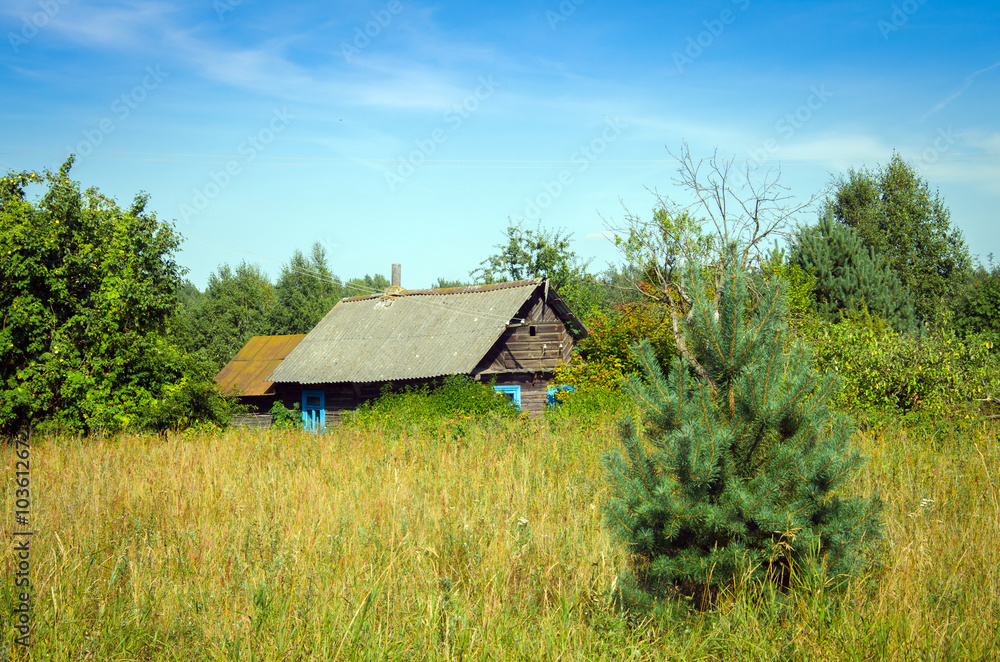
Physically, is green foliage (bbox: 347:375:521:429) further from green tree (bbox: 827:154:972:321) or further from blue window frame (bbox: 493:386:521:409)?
green tree (bbox: 827:154:972:321)

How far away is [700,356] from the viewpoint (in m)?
3.33

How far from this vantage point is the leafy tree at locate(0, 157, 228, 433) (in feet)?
33.6

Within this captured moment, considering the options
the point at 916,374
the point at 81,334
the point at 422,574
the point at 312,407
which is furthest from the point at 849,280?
the point at 422,574

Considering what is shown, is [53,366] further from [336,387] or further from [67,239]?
[336,387]

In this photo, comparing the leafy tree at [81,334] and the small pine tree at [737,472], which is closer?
the small pine tree at [737,472]

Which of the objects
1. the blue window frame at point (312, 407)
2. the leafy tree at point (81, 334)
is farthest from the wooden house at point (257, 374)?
the leafy tree at point (81, 334)

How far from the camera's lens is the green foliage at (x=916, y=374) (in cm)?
791

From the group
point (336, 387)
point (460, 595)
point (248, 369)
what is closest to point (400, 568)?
point (460, 595)

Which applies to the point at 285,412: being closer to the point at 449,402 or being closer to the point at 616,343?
the point at 449,402

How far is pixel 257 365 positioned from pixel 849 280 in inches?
960

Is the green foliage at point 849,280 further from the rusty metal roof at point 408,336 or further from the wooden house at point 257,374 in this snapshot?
the wooden house at point 257,374

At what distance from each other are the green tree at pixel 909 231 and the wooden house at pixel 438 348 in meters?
19.7

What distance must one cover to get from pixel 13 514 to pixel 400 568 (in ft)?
9.96

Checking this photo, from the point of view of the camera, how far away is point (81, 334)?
11.0 meters
